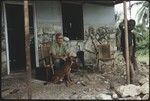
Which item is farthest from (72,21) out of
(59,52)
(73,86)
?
(73,86)

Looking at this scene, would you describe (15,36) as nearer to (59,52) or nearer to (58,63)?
(59,52)

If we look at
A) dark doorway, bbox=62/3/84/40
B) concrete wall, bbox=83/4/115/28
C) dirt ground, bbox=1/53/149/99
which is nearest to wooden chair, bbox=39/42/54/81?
dirt ground, bbox=1/53/149/99

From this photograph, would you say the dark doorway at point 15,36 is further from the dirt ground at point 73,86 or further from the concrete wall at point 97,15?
the concrete wall at point 97,15

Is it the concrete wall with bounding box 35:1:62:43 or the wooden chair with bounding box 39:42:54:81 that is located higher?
the concrete wall with bounding box 35:1:62:43

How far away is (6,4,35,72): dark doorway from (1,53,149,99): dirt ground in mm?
562

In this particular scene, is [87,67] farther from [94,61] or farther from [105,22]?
[105,22]

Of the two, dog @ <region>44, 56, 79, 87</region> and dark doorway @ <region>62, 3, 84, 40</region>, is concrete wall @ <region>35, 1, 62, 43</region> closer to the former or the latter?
dark doorway @ <region>62, 3, 84, 40</region>

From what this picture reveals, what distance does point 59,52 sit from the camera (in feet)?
32.2

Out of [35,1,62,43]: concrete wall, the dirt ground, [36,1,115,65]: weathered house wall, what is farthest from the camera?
A: [36,1,115,65]: weathered house wall

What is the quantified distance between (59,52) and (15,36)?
7.10 feet

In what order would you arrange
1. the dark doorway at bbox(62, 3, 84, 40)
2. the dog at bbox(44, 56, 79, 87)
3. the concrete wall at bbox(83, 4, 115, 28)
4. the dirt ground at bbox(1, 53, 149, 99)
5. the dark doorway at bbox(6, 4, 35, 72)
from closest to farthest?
the dirt ground at bbox(1, 53, 149, 99)
the dog at bbox(44, 56, 79, 87)
the dark doorway at bbox(6, 4, 35, 72)
the dark doorway at bbox(62, 3, 84, 40)
the concrete wall at bbox(83, 4, 115, 28)

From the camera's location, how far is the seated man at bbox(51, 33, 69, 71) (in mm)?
9625

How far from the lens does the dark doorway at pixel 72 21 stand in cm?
1280

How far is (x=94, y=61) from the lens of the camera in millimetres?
13633
